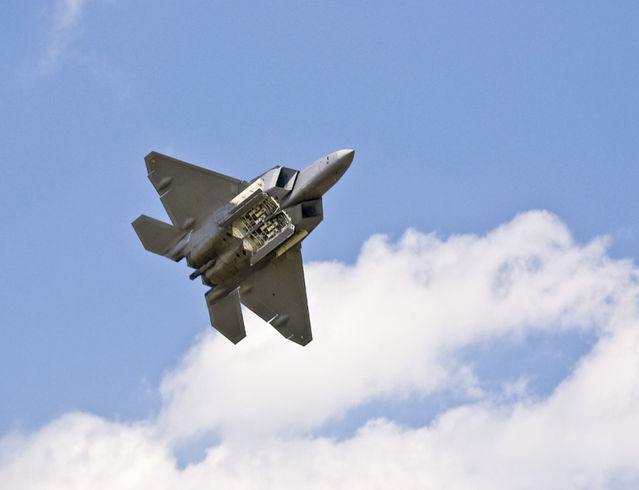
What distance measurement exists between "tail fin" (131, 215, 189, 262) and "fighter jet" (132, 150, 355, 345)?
0.05 m

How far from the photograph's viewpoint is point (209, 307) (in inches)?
2616

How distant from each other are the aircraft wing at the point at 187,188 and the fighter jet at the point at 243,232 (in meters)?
0.05

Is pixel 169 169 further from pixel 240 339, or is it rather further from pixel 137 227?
pixel 240 339

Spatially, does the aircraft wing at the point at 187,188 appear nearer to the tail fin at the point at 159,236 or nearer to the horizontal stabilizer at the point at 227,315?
the tail fin at the point at 159,236

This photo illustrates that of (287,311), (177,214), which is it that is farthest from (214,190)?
(287,311)

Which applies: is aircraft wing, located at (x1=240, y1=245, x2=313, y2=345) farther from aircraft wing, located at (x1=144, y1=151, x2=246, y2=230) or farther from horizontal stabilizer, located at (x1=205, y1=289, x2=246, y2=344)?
aircraft wing, located at (x1=144, y1=151, x2=246, y2=230)

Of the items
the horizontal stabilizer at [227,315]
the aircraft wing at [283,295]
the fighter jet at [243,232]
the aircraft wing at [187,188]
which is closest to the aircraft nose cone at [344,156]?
the fighter jet at [243,232]

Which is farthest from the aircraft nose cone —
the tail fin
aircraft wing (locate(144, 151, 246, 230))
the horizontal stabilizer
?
the horizontal stabilizer

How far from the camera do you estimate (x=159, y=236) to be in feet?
212

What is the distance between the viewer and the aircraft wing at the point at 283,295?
66.8 metres

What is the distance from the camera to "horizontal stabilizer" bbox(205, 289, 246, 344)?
66375 millimetres

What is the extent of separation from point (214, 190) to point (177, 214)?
6.90 ft

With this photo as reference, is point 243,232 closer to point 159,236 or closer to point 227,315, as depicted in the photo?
point 159,236

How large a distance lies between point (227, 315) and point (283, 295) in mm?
3046
